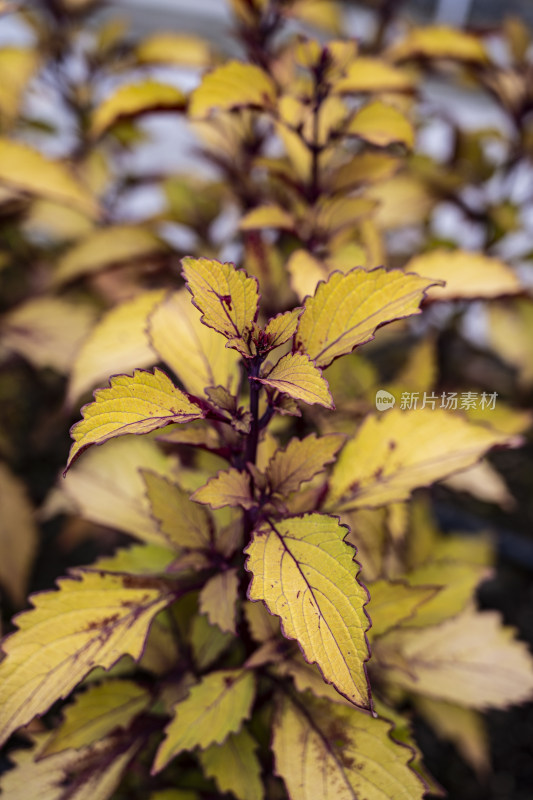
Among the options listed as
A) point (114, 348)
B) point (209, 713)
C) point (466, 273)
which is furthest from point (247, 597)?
point (466, 273)

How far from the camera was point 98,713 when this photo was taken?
0.69 metres

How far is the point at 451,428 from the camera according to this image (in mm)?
676

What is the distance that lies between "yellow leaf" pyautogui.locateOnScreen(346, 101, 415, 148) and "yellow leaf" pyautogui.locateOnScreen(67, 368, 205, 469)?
0.43m

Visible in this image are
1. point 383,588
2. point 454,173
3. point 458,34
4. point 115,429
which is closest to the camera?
point 115,429

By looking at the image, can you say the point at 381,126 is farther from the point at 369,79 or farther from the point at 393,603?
the point at 393,603

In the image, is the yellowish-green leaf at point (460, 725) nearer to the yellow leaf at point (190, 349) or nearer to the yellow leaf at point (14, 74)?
the yellow leaf at point (190, 349)

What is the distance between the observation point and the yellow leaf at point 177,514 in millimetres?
636

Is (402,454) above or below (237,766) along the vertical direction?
above

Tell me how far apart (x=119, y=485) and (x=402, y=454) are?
1.13 ft

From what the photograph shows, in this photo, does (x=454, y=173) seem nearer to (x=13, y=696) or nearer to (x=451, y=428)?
(x=451, y=428)

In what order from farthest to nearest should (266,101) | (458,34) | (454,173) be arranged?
(454,173) → (458,34) → (266,101)

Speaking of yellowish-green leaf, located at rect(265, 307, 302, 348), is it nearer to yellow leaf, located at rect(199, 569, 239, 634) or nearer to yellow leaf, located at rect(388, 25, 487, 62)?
yellow leaf, located at rect(199, 569, 239, 634)

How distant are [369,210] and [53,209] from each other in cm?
63

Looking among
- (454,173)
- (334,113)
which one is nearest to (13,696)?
(334,113)
